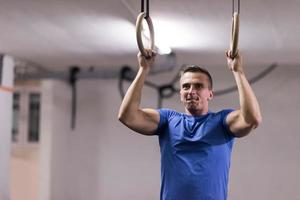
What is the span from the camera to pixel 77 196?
667 cm

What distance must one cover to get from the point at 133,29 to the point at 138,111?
220cm

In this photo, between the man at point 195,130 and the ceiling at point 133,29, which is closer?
the man at point 195,130

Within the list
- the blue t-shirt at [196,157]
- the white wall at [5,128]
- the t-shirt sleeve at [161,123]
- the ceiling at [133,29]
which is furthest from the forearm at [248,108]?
the white wall at [5,128]

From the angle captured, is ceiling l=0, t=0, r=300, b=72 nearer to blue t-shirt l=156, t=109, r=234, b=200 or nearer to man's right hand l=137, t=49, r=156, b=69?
man's right hand l=137, t=49, r=156, b=69

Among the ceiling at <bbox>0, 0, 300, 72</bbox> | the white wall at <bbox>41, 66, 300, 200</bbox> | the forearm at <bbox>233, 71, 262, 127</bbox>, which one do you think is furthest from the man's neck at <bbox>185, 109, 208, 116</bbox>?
the white wall at <bbox>41, 66, 300, 200</bbox>

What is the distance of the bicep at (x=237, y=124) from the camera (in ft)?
7.20

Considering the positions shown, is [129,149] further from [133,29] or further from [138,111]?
[138,111]

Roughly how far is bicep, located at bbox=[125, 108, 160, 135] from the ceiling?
1.34 meters

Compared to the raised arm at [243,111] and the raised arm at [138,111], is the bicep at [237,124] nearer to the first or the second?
the raised arm at [243,111]

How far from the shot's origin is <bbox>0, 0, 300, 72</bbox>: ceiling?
3.62 metres

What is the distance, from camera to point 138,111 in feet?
7.68

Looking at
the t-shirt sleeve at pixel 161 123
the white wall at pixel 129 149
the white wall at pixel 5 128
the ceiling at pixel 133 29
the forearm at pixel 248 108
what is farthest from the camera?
the white wall at pixel 129 149

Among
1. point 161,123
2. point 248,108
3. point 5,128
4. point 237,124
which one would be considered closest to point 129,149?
point 5,128

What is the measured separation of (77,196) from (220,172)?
4.75 metres
